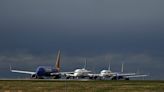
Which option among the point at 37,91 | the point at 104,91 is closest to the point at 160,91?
the point at 104,91

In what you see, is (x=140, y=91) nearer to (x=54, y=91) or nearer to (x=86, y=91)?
(x=86, y=91)

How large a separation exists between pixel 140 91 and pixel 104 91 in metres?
6.08

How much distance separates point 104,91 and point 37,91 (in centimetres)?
1137

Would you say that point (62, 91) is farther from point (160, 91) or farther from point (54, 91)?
point (160, 91)

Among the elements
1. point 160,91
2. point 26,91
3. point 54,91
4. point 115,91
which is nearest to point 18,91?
point 26,91

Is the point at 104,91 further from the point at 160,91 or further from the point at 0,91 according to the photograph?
the point at 0,91

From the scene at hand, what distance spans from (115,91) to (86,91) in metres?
4.98

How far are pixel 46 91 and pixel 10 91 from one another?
600cm

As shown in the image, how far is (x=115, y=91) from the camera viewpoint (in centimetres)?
7231

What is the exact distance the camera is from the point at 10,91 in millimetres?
70875

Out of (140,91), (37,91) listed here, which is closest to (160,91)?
(140,91)

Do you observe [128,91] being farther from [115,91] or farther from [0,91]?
[0,91]

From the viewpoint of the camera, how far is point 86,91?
7138 cm

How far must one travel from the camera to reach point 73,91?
70.5m
